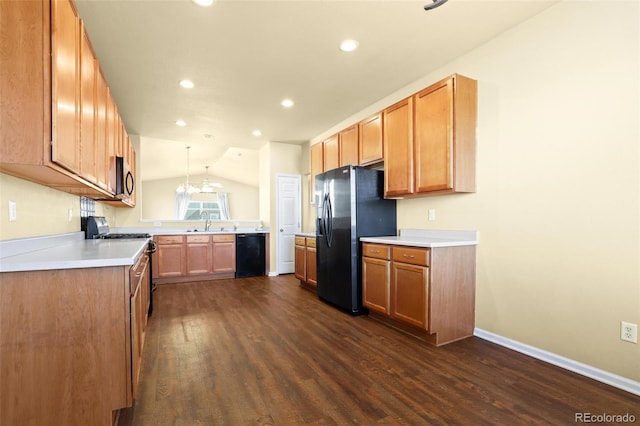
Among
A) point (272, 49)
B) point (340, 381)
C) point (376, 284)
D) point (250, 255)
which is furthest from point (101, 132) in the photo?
point (250, 255)

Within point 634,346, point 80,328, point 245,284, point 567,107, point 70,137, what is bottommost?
point 245,284

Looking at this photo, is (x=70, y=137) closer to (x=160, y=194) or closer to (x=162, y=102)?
(x=162, y=102)

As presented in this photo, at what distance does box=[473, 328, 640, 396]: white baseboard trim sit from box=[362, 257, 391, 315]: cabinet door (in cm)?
88

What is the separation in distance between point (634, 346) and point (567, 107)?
1.64 meters

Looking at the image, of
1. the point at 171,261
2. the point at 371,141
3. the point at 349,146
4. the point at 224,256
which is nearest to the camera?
the point at 371,141

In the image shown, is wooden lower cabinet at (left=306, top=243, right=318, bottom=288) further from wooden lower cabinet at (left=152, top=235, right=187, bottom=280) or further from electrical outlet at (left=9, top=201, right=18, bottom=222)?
electrical outlet at (left=9, top=201, right=18, bottom=222)

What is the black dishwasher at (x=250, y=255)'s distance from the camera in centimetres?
584

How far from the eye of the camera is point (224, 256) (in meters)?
5.74

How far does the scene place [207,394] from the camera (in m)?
1.93

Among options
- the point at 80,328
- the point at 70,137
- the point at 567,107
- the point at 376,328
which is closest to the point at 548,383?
the point at 376,328

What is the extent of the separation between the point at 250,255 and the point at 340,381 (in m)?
4.12

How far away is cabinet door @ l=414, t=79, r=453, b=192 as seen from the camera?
9.11 feet

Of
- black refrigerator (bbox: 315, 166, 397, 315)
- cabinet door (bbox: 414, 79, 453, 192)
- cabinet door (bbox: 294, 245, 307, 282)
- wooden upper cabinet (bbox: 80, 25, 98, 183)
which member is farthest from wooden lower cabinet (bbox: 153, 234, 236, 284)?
cabinet door (bbox: 414, 79, 453, 192)

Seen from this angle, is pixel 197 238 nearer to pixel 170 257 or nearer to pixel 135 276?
pixel 170 257
